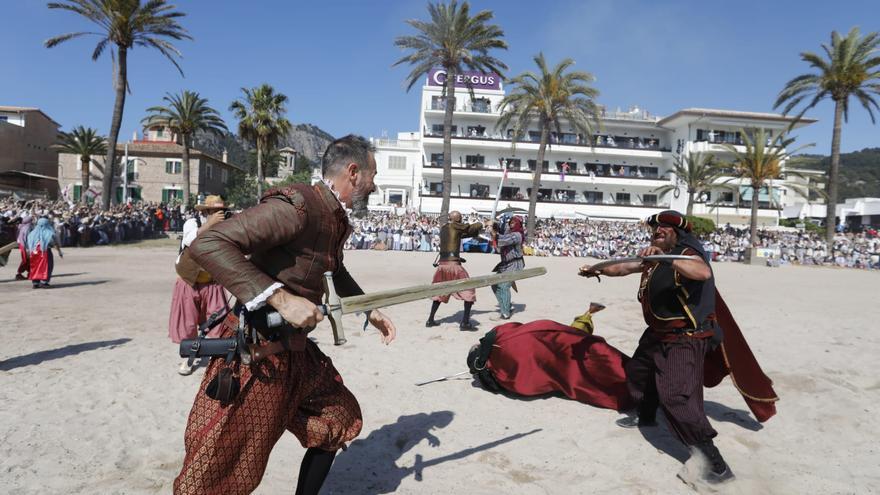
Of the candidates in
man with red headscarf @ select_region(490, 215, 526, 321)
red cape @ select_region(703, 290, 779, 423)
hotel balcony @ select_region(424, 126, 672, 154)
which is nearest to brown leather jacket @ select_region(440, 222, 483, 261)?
man with red headscarf @ select_region(490, 215, 526, 321)

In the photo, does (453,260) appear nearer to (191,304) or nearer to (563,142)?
(191,304)

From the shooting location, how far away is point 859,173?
403ft

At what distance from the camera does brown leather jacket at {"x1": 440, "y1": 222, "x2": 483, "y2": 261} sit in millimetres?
8750

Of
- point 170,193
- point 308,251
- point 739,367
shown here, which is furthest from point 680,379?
point 170,193

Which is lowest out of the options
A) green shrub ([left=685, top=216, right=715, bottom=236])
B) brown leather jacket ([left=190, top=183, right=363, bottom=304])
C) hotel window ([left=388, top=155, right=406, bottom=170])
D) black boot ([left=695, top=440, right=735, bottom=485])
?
black boot ([left=695, top=440, right=735, bottom=485])

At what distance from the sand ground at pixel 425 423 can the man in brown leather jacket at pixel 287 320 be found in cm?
116

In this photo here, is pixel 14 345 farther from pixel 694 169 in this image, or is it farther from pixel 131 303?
pixel 694 169

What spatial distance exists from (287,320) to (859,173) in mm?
158204

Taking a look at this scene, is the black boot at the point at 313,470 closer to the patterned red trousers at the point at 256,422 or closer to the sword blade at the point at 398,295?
the patterned red trousers at the point at 256,422

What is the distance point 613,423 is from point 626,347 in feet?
9.95

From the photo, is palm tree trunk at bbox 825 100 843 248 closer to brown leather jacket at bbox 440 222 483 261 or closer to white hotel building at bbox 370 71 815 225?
white hotel building at bbox 370 71 815 225

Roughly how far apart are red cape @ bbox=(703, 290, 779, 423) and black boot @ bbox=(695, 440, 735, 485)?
2.90ft

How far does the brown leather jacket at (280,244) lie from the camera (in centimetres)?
217

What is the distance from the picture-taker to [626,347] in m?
7.63
